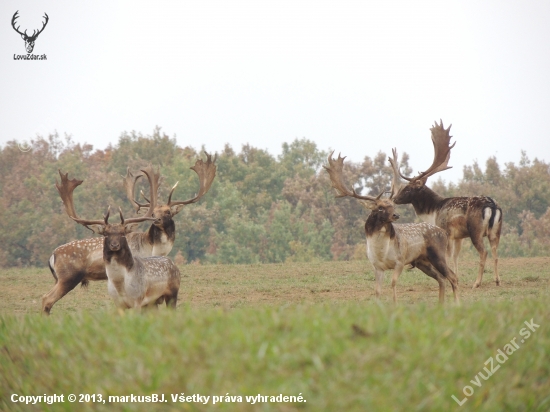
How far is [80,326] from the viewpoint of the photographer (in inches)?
251

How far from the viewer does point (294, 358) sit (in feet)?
16.8

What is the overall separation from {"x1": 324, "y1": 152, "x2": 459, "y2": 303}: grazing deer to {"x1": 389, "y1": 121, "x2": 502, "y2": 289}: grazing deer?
9.72 ft

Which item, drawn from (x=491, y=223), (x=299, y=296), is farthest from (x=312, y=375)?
(x=491, y=223)

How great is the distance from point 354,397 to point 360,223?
50837mm

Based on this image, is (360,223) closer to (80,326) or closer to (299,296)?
(299,296)

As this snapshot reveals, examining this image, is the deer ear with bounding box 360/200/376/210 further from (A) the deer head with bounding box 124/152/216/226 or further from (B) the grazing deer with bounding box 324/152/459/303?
(A) the deer head with bounding box 124/152/216/226

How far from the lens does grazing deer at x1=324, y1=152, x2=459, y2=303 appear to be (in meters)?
12.2

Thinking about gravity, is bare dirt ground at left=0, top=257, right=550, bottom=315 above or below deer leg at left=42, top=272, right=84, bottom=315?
below

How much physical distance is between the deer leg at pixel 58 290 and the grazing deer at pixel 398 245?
14.5 ft

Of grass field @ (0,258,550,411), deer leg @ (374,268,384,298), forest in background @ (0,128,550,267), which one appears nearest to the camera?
grass field @ (0,258,550,411)

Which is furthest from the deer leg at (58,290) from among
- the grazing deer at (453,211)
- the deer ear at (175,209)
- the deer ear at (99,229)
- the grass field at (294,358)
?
the grazing deer at (453,211)

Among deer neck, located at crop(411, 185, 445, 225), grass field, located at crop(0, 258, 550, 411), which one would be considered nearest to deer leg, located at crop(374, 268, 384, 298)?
deer neck, located at crop(411, 185, 445, 225)

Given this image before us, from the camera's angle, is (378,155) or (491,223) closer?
(491,223)

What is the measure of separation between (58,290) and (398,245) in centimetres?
511
